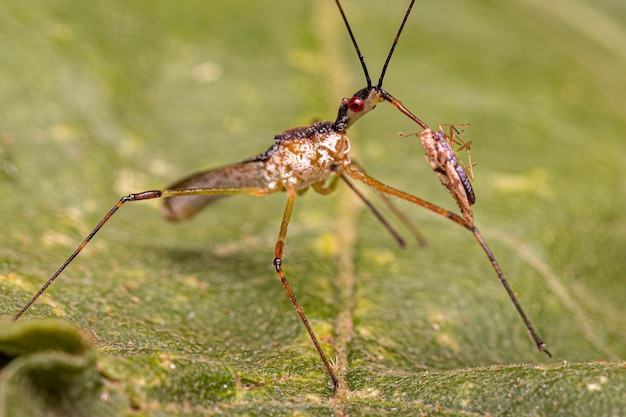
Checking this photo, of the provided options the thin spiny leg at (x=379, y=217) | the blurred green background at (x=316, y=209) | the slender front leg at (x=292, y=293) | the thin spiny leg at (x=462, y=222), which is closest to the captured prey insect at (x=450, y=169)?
the thin spiny leg at (x=462, y=222)

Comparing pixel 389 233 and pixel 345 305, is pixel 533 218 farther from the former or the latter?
pixel 345 305

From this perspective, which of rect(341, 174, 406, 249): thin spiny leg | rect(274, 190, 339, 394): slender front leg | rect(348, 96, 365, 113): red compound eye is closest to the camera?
rect(274, 190, 339, 394): slender front leg

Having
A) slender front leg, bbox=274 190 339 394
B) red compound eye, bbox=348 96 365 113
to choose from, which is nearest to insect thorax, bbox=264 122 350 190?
slender front leg, bbox=274 190 339 394

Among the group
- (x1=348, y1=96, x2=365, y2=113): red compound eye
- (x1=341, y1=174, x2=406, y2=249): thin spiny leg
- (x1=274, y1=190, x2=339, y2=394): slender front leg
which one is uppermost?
(x1=348, y1=96, x2=365, y2=113): red compound eye

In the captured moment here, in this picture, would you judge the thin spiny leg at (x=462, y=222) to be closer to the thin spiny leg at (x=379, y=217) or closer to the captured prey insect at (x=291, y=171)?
the captured prey insect at (x=291, y=171)

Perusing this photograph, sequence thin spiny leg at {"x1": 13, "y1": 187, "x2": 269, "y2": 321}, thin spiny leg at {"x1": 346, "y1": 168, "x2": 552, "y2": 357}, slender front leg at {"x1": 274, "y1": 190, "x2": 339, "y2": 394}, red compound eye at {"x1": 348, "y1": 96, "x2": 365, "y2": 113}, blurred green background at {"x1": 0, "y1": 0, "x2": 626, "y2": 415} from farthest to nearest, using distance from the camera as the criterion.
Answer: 1. red compound eye at {"x1": 348, "y1": 96, "x2": 365, "y2": 113}
2. thin spiny leg at {"x1": 346, "y1": 168, "x2": 552, "y2": 357}
3. thin spiny leg at {"x1": 13, "y1": 187, "x2": 269, "y2": 321}
4. slender front leg at {"x1": 274, "y1": 190, "x2": 339, "y2": 394}
5. blurred green background at {"x1": 0, "y1": 0, "x2": 626, "y2": 415}

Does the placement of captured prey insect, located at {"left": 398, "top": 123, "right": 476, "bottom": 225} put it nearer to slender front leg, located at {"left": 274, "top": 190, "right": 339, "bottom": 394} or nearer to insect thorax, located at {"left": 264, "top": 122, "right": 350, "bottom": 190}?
insect thorax, located at {"left": 264, "top": 122, "right": 350, "bottom": 190}

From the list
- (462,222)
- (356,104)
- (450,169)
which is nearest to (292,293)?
(462,222)
